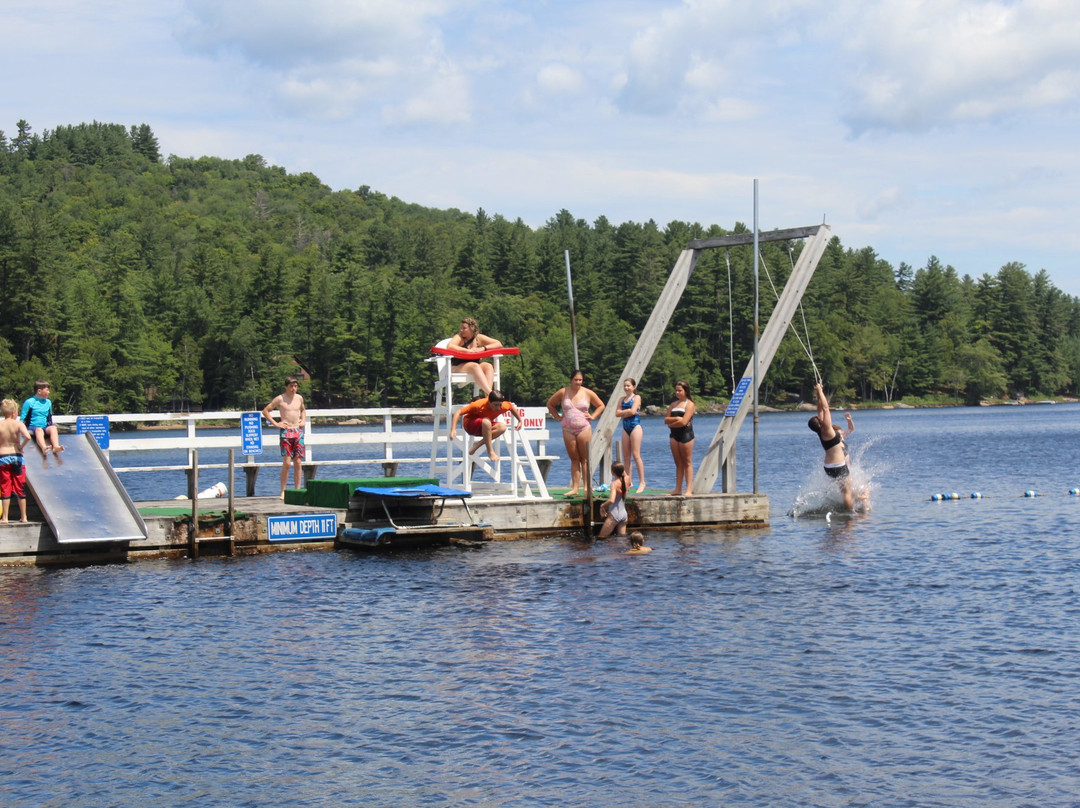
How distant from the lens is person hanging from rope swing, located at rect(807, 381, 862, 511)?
2403cm

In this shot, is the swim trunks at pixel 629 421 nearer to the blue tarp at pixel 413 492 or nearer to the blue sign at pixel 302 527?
the blue tarp at pixel 413 492

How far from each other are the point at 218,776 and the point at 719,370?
406 feet

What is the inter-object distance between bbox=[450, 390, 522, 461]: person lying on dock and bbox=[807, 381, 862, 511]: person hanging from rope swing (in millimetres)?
5595

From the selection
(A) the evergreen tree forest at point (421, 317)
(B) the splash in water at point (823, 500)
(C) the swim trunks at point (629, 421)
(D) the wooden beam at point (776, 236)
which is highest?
(A) the evergreen tree forest at point (421, 317)

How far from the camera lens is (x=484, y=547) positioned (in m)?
21.5

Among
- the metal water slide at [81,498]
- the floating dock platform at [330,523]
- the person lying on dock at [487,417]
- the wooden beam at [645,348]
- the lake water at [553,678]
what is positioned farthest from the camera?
the wooden beam at [645,348]

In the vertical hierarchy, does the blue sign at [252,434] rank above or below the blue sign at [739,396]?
below

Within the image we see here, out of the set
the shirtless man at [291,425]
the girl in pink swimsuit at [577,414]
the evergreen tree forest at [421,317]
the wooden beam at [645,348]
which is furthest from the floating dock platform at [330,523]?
the evergreen tree forest at [421,317]

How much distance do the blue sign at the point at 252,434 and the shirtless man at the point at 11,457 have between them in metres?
4.98

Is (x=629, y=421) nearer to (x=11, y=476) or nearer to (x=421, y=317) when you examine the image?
(x=11, y=476)

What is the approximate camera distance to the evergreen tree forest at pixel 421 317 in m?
107

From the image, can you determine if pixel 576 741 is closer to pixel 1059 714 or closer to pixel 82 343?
pixel 1059 714

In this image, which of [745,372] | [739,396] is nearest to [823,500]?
[739,396]

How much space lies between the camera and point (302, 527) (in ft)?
67.4
